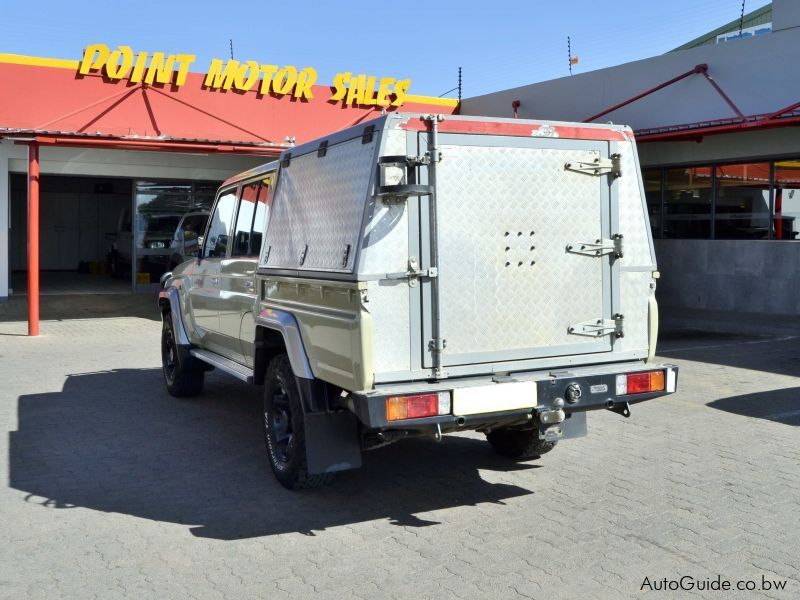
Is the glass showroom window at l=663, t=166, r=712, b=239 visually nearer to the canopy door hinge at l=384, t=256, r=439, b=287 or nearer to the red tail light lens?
the canopy door hinge at l=384, t=256, r=439, b=287

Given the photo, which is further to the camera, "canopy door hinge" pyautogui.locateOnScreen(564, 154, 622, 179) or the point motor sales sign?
the point motor sales sign

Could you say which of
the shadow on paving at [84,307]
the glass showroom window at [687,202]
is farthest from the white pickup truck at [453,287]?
the shadow on paving at [84,307]

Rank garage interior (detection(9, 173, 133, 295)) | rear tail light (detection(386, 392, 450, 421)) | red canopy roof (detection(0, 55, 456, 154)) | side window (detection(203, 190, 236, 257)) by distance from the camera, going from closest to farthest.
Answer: rear tail light (detection(386, 392, 450, 421)) < side window (detection(203, 190, 236, 257)) < red canopy roof (detection(0, 55, 456, 154)) < garage interior (detection(9, 173, 133, 295))

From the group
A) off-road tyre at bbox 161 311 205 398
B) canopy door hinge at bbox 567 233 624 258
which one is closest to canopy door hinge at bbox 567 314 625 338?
canopy door hinge at bbox 567 233 624 258

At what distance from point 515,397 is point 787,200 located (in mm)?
11812

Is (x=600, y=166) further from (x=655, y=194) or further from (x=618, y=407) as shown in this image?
(x=655, y=194)

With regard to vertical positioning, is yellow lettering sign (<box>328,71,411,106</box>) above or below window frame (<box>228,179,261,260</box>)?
above

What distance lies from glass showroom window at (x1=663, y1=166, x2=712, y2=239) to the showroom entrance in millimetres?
9508

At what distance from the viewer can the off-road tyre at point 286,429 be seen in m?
5.29

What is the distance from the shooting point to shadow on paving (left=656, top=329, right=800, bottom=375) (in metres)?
10.6

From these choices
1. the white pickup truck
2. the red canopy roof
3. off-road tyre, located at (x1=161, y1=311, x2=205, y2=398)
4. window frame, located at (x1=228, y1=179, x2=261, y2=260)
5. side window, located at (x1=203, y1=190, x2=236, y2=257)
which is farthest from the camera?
the red canopy roof

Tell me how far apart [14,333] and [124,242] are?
9.53 m

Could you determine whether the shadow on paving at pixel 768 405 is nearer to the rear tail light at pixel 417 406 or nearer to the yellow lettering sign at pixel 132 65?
the rear tail light at pixel 417 406

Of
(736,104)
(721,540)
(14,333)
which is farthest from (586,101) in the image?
(721,540)
